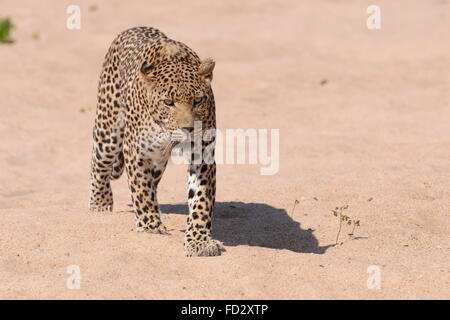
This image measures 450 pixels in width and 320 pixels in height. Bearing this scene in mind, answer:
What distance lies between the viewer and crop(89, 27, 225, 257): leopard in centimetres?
727

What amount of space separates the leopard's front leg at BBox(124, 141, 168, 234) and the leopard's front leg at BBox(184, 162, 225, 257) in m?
0.48

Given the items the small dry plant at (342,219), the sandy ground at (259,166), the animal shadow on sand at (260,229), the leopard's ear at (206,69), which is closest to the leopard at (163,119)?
the leopard's ear at (206,69)

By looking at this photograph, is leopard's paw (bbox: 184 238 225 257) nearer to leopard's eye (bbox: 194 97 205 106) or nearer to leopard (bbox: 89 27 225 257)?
leopard (bbox: 89 27 225 257)

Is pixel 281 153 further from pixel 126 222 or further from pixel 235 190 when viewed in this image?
pixel 126 222

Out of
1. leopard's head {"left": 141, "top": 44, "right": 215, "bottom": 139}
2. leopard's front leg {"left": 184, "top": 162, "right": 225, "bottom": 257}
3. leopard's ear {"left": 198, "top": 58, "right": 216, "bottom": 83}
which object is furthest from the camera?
leopard's front leg {"left": 184, "top": 162, "right": 225, "bottom": 257}

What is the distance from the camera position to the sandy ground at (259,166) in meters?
6.89

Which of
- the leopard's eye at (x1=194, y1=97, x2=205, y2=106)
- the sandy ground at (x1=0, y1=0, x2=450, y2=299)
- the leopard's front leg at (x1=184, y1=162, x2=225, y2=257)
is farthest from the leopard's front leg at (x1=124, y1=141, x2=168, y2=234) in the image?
the leopard's eye at (x1=194, y1=97, x2=205, y2=106)

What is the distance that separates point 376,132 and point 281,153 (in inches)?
64.1

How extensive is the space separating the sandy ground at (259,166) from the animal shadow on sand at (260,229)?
0.02 meters

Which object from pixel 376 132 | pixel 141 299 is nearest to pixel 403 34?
pixel 376 132

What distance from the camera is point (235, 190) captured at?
10.2 meters

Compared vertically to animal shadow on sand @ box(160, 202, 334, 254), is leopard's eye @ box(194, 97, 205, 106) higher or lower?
higher

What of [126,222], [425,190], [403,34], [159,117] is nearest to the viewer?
[159,117]

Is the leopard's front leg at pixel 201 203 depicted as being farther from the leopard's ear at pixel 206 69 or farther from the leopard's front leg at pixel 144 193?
the leopard's ear at pixel 206 69
